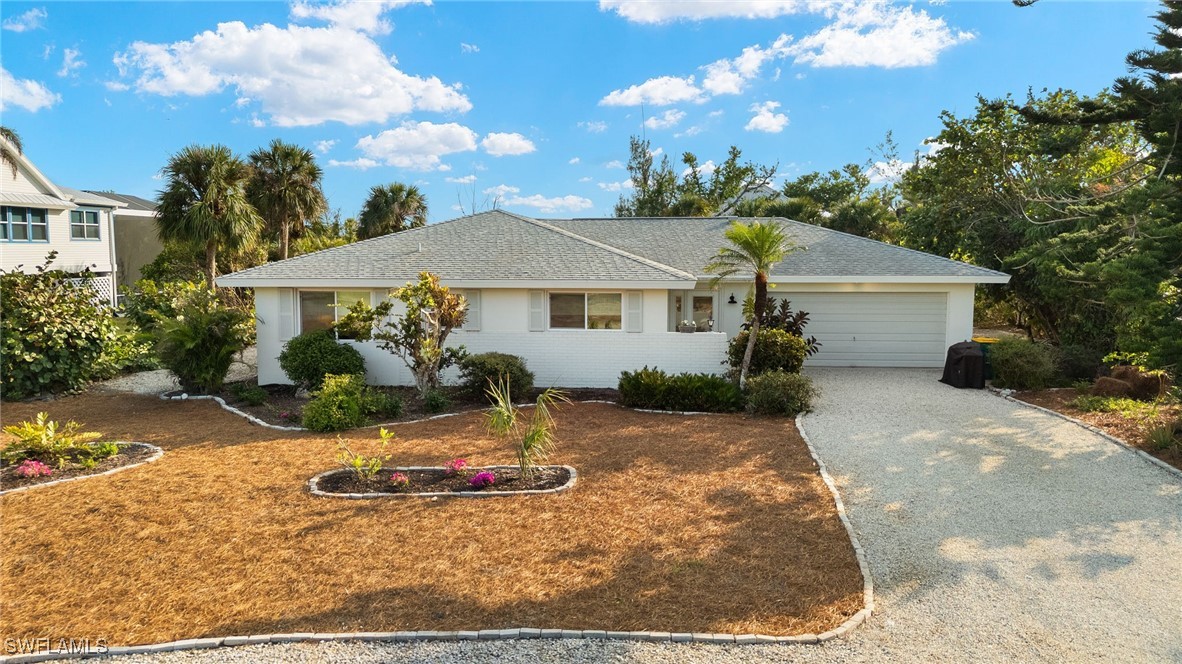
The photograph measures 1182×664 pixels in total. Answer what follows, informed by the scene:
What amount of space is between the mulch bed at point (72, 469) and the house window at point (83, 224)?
22.9m

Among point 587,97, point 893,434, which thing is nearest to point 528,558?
point 893,434

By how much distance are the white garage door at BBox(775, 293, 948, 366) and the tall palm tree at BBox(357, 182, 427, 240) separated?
784 inches

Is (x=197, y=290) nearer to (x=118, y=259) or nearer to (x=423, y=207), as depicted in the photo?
(x=423, y=207)

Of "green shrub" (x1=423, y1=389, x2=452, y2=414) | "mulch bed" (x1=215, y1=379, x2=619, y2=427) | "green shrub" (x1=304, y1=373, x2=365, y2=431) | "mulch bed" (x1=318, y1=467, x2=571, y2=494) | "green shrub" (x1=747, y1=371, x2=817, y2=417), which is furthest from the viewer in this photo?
"green shrub" (x1=423, y1=389, x2=452, y2=414)

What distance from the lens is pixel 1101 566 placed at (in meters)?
5.73

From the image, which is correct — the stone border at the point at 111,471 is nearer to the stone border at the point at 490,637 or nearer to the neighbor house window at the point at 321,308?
the stone border at the point at 490,637

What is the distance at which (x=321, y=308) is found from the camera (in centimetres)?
1529

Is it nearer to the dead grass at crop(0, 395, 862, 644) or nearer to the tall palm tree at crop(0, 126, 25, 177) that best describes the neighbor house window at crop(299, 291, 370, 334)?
the dead grass at crop(0, 395, 862, 644)

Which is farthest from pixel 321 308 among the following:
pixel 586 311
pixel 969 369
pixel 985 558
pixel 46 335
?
pixel 969 369

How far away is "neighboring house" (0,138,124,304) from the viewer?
2402cm

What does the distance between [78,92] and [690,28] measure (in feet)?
49.6

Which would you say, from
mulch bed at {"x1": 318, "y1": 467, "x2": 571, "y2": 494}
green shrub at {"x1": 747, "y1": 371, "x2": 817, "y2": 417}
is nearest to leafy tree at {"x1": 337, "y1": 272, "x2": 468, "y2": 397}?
mulch bed at {"x1": 318, "y1": 467, "x2": 571, "y2": 494}

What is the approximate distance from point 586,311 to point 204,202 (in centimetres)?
1461

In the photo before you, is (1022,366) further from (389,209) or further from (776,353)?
(389,209)
